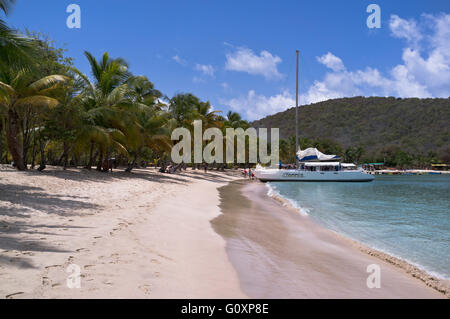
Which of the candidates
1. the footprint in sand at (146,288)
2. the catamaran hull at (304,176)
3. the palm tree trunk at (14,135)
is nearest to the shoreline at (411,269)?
the footprint in sand at (146,288)

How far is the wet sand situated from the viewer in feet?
14.2

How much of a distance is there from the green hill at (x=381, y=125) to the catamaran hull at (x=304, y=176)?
63.8 metres

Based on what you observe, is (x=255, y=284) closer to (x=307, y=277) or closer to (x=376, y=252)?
(x=307, y=277)

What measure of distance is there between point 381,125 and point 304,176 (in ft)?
319

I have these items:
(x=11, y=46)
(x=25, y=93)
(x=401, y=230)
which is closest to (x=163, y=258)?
(x=11, y=46)

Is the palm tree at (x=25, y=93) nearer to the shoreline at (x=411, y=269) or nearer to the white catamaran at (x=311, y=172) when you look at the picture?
the shoreline at (x=411, y=269)

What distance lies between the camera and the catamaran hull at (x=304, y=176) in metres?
36.6

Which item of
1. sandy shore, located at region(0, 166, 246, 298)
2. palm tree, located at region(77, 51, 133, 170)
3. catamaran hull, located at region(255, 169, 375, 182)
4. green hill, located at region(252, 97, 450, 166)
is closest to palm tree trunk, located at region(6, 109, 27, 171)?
palm tree, located at region(77, 51, 133, 170)

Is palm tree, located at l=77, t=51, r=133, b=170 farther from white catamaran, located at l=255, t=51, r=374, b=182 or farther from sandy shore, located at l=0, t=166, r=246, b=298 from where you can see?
white catamaran, located at l=255, t=51, r=374, b=182

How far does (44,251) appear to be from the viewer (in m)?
4.24

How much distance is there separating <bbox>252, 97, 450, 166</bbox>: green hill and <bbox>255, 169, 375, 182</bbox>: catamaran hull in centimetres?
6377

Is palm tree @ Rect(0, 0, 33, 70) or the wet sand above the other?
palm tree @ Rect(0, 0, 33, 70)
